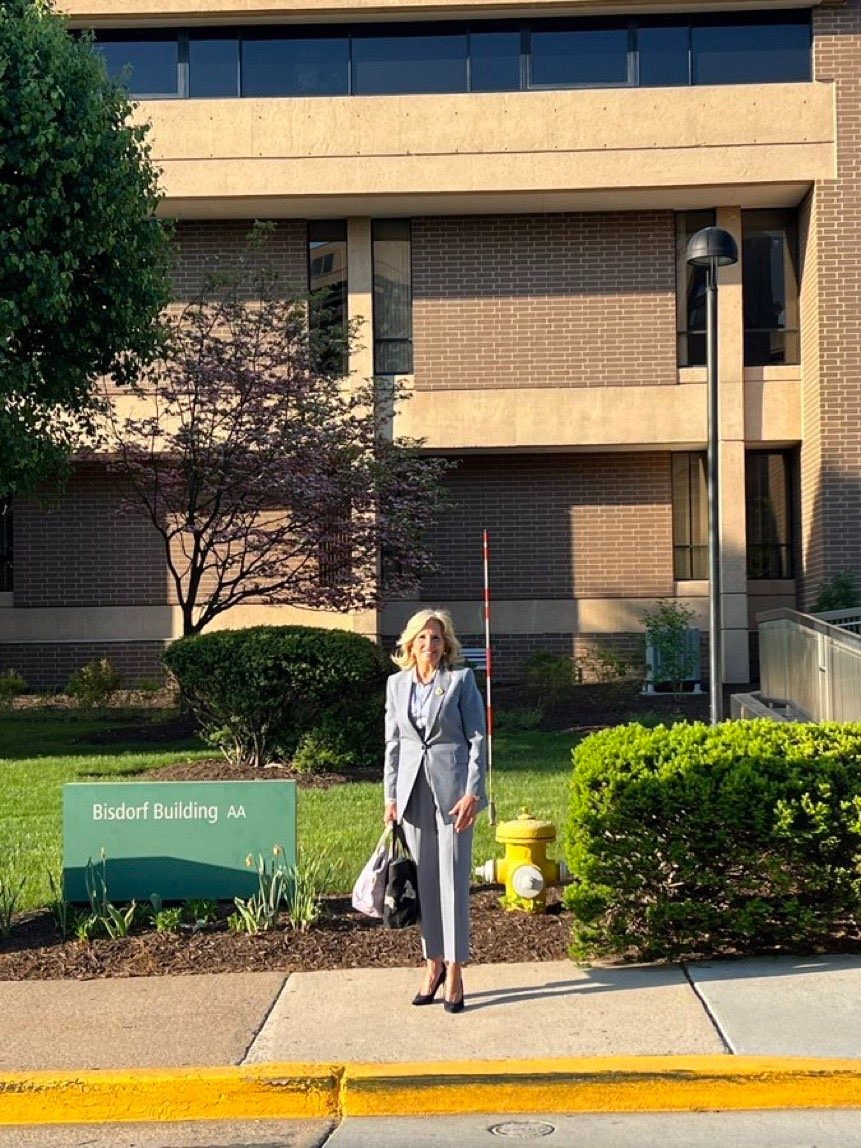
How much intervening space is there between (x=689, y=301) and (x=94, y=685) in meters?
10.8

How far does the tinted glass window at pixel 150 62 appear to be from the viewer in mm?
22906

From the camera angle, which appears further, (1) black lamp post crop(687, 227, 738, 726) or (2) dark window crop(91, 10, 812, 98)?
(2) dark window crop(91, 10, 812, 98)

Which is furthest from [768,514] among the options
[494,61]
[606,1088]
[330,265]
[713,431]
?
[606,1088]

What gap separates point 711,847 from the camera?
7746mm

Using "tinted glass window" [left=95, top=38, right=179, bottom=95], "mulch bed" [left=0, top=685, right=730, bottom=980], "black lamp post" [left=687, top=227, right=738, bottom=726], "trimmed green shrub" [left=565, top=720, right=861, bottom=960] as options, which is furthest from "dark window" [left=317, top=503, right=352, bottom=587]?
"trimmed green shrub" [left=565, top=720, right=861, bottom=960]

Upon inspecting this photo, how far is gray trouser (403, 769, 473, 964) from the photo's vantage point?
7137 mm

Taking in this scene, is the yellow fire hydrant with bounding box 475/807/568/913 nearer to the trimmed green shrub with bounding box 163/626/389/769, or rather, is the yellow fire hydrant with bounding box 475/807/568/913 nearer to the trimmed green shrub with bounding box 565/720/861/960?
the trimmed green shrub with bounding box 565/720/861/960

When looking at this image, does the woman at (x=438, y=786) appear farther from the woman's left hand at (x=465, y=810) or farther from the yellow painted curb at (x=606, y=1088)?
the yellow painted curb at (x=606, y=1088)

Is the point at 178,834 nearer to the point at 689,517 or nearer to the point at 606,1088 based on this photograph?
the point at 606,1088

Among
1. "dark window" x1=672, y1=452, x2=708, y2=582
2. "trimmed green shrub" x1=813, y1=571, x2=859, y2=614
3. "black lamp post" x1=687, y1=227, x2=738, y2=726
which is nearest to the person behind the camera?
"black lamp post" x1=687, y1=227, x2=738, y2=726

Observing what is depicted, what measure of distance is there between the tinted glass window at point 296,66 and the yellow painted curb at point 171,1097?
19.1m

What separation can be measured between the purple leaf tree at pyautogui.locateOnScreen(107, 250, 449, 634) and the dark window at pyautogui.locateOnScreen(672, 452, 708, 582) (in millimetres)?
5384

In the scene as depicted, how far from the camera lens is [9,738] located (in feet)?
62.3

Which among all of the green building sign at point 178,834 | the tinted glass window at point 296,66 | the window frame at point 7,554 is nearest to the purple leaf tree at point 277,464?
the tinted glass window at point 296,66
